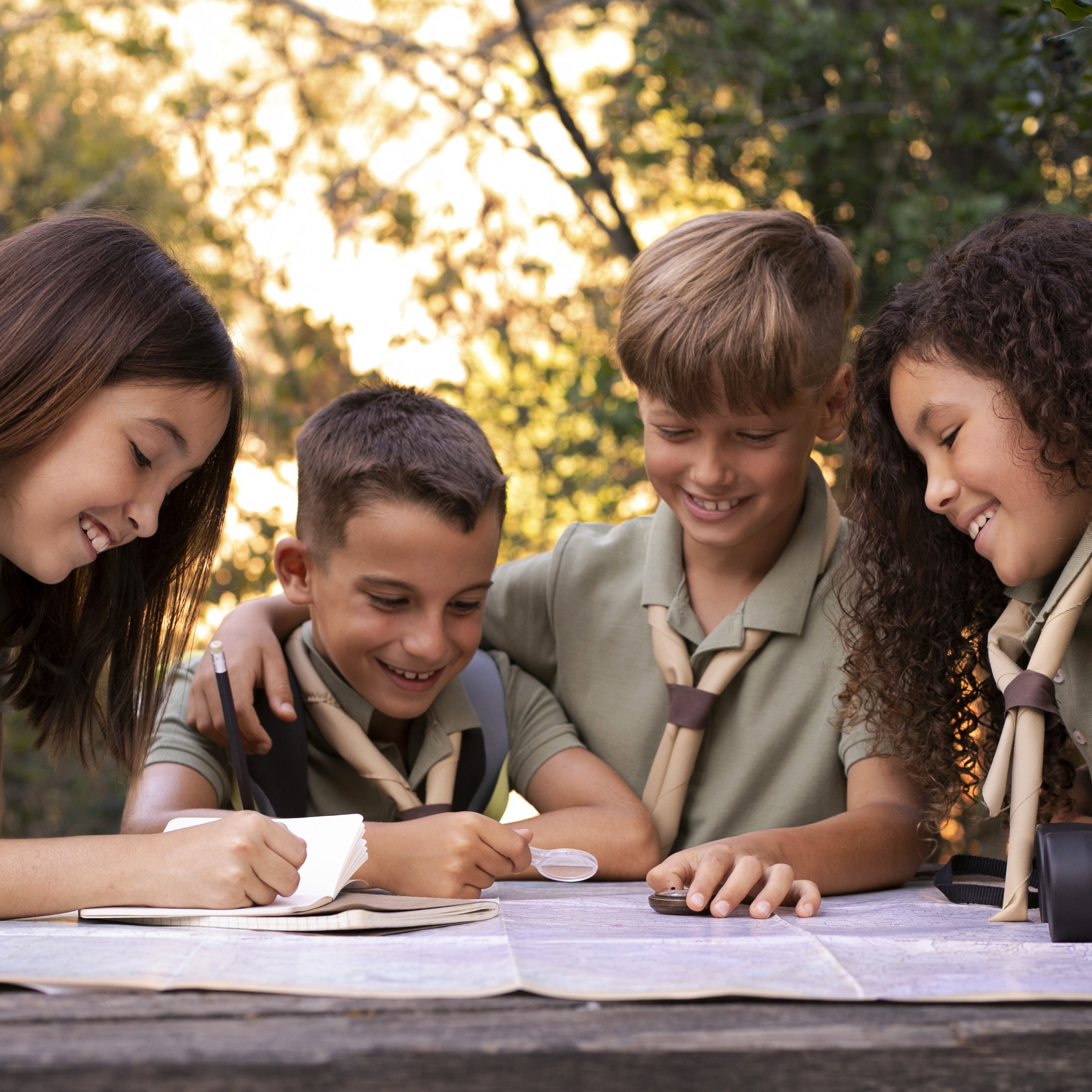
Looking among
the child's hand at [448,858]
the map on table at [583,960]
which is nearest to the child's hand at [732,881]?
the map on table at [583,960]

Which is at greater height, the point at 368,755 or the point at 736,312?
the point at 736,312

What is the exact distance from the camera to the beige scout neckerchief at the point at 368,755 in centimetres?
203

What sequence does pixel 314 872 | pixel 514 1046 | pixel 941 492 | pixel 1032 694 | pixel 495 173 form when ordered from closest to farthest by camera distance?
1. pixel 514 1046
2. pixel 314 872
3. pixel 1032 694
4. pixel 941 492
5. pixel 495 173

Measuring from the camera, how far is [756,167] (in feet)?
12.9

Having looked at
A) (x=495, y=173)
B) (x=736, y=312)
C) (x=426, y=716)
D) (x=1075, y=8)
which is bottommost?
(x=426, y=716)

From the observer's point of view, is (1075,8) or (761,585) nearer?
(1075,8)

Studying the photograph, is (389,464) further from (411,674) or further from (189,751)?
(189,751)

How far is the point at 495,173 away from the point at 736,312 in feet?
10.4

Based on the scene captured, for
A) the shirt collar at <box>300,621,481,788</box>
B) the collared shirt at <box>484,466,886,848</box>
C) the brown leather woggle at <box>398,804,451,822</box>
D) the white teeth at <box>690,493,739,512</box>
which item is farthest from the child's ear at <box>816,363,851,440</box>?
the brown leather woggle at <box>398,804,451,822</box>

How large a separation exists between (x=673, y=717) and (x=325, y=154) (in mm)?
3852

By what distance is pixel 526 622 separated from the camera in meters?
2.46

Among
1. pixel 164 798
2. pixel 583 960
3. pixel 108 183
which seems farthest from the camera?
pixel 108 183

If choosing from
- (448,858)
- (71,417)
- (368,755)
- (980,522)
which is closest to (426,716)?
(368,755)

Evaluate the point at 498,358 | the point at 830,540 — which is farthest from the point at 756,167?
the point at 830,540
